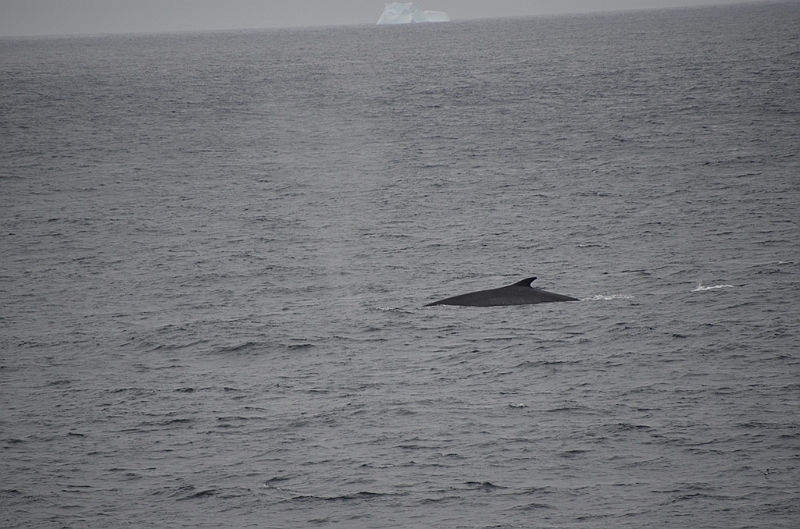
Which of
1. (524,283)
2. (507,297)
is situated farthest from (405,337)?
(524,283)

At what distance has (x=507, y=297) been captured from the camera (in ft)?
104

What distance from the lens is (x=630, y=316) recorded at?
98.7 ft

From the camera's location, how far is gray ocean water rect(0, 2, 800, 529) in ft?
64.6

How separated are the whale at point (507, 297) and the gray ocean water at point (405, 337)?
636 mm

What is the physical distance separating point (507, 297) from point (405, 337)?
4319 millimetres

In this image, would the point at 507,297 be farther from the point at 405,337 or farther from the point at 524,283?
the point at 405,337

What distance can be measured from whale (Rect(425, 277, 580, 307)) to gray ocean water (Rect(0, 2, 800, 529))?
2.09 ft

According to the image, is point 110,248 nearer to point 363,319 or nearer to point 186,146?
point 363,319

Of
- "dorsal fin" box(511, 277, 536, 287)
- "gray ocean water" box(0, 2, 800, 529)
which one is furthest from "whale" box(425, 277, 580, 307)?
"gray ocean water" box(0, 2, 800, 529)

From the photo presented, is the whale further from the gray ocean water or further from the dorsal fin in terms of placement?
the gray ocean water

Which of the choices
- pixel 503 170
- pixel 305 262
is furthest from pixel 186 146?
pixel 305 262

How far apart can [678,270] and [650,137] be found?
37874mm

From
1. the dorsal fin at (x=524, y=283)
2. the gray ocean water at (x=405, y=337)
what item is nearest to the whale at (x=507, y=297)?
the dorsal fin at (x=524, y=283)

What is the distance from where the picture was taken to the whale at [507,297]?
31344mm
